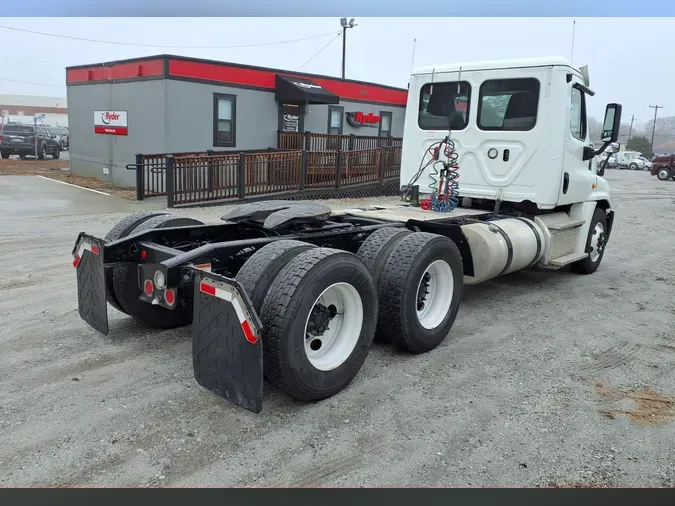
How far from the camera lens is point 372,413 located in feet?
12.0

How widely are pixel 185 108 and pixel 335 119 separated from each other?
7.12 m

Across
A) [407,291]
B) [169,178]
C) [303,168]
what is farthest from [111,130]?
[407,291]

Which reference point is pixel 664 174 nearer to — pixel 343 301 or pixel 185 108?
pixel 185 108

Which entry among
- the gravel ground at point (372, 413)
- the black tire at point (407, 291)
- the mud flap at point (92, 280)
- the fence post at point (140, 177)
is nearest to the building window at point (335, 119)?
the fence post at point (140, 177)

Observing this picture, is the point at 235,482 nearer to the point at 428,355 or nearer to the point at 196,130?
the point at 428,355

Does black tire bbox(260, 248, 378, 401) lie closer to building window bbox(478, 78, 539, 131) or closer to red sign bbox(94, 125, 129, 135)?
Answer: building window bbox(478, 78, 539, 131)

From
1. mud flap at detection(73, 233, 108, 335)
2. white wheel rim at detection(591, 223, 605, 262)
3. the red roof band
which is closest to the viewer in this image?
mud flap at detection(73, 233, 108, 335)

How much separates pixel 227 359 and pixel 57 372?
1.54 metres

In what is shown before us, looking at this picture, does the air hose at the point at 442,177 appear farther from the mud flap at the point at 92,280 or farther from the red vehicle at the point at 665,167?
the red vehicle at the point at 665,167

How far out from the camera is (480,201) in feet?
23.9

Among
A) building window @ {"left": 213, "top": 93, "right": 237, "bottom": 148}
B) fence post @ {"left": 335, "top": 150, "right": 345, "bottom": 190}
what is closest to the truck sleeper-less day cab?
fence post @ {"left": 335, "top": 150, "right": 345, "bottom": 190}

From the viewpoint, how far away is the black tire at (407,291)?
14.4 feet

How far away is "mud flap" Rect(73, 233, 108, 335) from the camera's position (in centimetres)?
418

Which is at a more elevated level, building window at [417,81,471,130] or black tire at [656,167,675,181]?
building window at [417,81,471,130]
